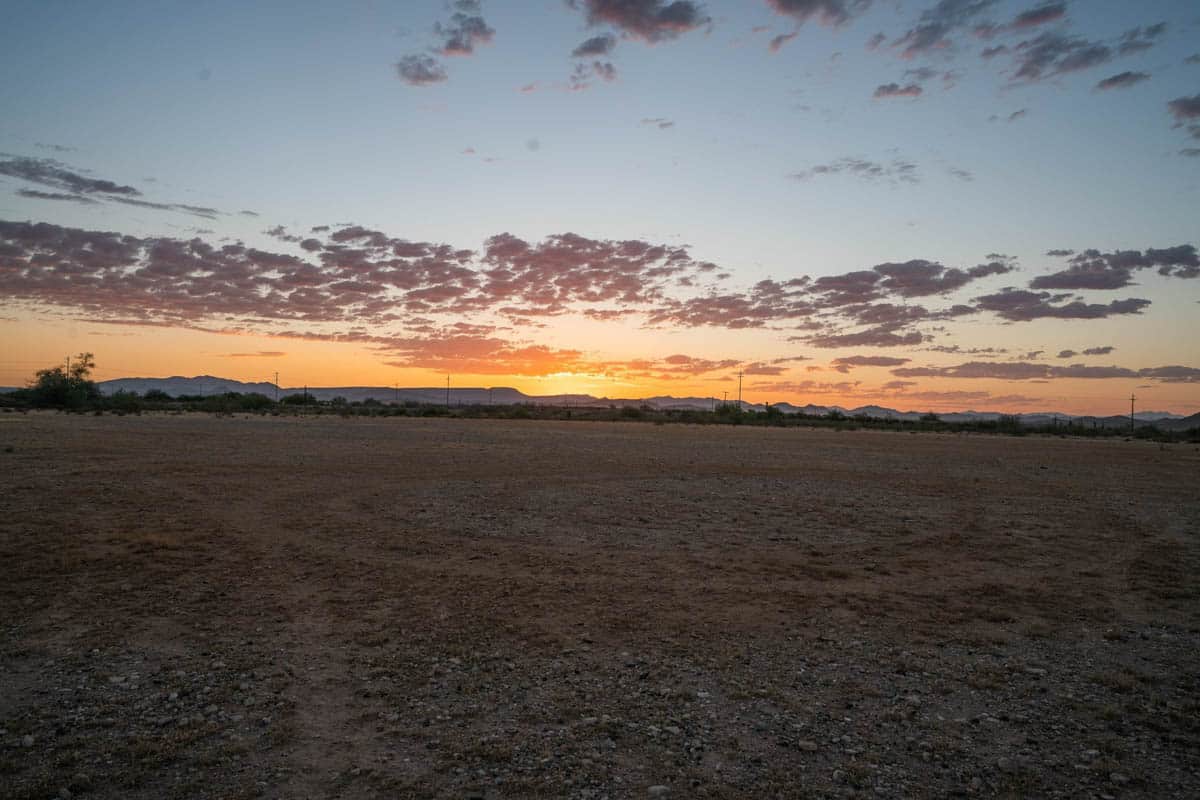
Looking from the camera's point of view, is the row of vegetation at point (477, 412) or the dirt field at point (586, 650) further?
the row of vegetation at point (477, 412)

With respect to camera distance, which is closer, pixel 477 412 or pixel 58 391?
pixel 58 391

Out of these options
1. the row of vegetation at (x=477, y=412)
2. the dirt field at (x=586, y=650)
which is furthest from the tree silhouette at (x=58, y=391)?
the dirt field at (x=586, y=650)

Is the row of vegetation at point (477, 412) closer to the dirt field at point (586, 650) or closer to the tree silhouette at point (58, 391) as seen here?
the tree silhouette at point (58, 391)

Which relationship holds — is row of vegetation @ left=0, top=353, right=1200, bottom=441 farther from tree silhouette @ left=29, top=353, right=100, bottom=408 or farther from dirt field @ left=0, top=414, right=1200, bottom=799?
dirt field @ left=0, top=414, right=1200, bottom=799

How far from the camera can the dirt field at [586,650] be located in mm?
4289

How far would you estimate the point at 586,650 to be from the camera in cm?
630

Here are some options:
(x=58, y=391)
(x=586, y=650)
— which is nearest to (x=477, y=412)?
(x=58, y=391)

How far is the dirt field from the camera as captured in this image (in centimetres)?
429

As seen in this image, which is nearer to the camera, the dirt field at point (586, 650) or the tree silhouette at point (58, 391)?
the dirt field at point (586, 650)

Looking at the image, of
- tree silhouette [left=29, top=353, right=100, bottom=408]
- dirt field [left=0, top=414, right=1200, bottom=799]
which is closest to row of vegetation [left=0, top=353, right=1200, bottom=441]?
tree silhouette [left=29, top=353, right=100, bottom=408]

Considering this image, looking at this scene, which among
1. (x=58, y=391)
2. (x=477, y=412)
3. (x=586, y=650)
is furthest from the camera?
(x=477, y=412)

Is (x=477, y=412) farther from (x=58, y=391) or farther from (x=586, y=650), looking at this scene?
(x=586, y=650)

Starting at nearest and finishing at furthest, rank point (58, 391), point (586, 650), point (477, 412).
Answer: point (586, 650)
point (58, 391)
point (477, 412)

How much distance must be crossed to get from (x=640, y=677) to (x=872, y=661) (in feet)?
6.59
